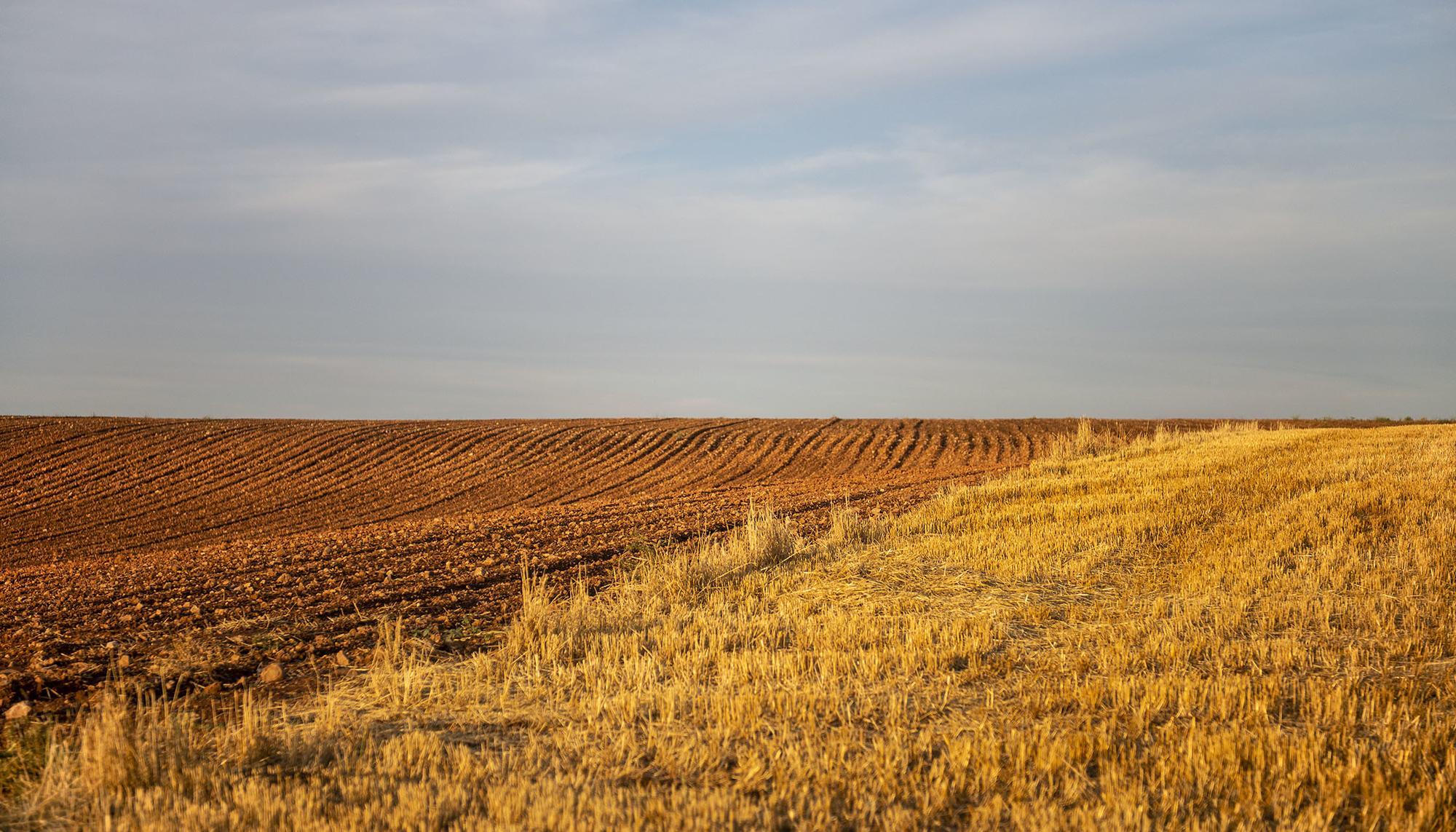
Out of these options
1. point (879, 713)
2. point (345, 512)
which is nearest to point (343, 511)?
point (345, 512)

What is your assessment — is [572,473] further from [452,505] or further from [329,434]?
[329,434]

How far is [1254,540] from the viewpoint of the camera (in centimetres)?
1160

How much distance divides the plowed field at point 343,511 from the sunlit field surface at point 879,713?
131cm

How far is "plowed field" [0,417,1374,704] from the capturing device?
8867mm

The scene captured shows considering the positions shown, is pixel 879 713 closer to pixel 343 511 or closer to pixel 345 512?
pixel 345 512

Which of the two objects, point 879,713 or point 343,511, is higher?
point 879,713

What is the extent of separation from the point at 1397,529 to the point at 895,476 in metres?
15.7

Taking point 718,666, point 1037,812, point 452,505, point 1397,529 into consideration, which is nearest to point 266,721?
point 718,666

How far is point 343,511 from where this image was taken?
2281 cm

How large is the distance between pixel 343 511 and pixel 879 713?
1953 cm

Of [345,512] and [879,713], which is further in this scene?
[345,512]

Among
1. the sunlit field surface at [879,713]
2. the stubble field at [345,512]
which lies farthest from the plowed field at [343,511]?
the sunlit field surface at [879,713]

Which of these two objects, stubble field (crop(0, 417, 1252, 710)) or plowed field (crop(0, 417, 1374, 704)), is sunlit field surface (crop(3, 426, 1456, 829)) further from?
plowed field (crop(0, 417, 1374, 704))

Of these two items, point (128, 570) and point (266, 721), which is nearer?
point (266, 721)
